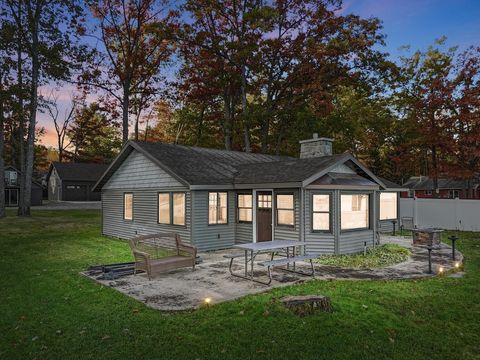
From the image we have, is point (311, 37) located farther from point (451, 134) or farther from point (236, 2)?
point (451, 134)

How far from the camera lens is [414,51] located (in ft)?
108

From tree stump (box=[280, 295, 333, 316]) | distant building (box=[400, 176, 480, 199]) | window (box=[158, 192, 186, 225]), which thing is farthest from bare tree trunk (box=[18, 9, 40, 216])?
distant building (box=[400, 176, 480, 199])

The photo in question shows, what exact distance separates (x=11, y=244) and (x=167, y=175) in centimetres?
758

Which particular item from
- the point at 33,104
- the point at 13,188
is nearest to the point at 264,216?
the point at 33,104

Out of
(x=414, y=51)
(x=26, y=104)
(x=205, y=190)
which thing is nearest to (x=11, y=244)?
(x=205, y=190)

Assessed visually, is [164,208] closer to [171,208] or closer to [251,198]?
[171,208]

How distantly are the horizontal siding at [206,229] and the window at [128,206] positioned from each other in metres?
4.98

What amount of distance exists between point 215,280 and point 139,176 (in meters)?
8.70

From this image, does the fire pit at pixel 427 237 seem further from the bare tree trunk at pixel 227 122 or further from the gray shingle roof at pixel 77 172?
the gray shingle roof at pixel 77 172

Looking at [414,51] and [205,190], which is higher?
[414,51]

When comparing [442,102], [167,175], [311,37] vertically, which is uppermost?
[311,37]

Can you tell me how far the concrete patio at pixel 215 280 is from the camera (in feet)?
26.5

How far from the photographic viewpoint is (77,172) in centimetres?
5378

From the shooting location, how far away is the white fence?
2123cm
